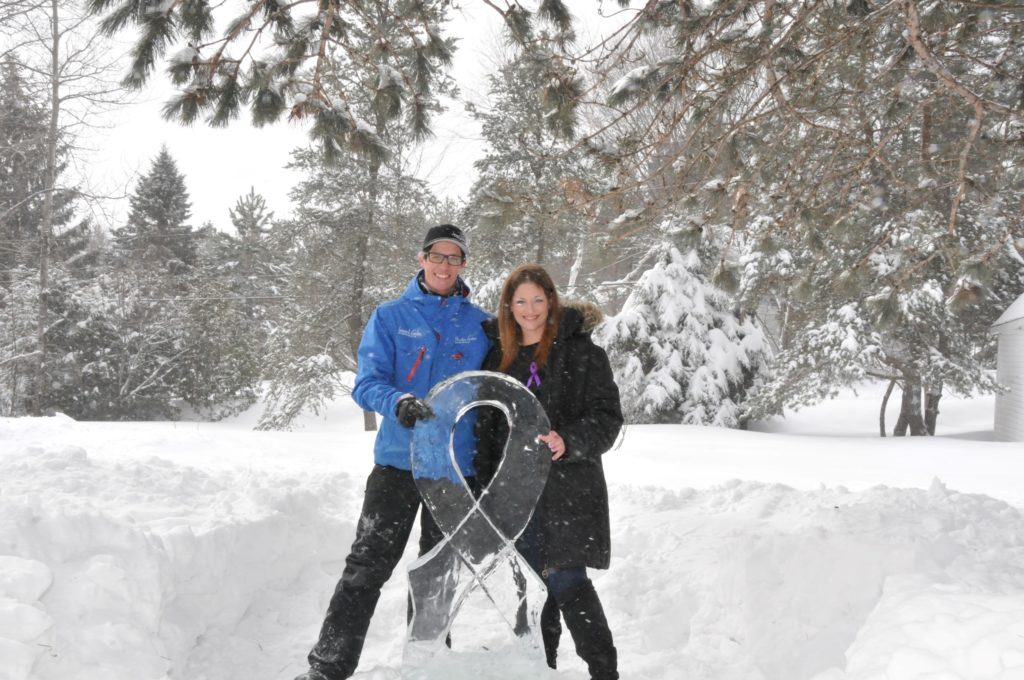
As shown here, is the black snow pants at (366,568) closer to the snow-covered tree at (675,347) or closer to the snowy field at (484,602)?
the snowy field at (484,602)

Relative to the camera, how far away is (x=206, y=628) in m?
3.20

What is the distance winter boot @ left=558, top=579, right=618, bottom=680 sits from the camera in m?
2.44

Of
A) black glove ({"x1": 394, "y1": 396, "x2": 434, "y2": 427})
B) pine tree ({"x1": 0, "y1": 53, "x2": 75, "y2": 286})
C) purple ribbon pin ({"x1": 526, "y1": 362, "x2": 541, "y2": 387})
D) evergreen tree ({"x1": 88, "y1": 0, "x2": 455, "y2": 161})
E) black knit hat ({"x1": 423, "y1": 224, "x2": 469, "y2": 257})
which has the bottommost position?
black glove ({"x1": 394, "y1": 396, "x2": 434, "y2": 427})

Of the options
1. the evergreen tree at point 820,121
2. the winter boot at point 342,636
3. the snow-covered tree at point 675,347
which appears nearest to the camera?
the winter boot at point 342,636

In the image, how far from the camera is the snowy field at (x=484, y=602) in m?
2.25

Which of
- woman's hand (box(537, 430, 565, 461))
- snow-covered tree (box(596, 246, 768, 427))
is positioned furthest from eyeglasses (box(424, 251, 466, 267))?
snow-covered tree (box(596, 246, 768, 427))

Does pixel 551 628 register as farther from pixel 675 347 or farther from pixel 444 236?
pixel 675 347

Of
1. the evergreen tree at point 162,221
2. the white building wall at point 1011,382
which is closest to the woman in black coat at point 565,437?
the white building wall at point 1011,382

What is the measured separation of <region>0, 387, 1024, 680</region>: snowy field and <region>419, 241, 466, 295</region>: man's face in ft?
4.67

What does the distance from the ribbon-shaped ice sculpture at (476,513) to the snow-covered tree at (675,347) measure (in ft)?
32.8

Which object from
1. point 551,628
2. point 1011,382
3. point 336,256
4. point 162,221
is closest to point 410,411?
point 551,628

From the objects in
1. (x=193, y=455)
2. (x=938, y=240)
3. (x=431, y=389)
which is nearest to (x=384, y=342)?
(x=431, y=389)

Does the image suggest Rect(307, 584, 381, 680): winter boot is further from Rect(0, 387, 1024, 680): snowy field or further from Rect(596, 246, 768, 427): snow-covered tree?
Rect(596, 246, 768, 427): snow-covered tree

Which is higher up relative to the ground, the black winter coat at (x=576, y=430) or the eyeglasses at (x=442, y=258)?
the eyeglasses at (x=442, y=258)
